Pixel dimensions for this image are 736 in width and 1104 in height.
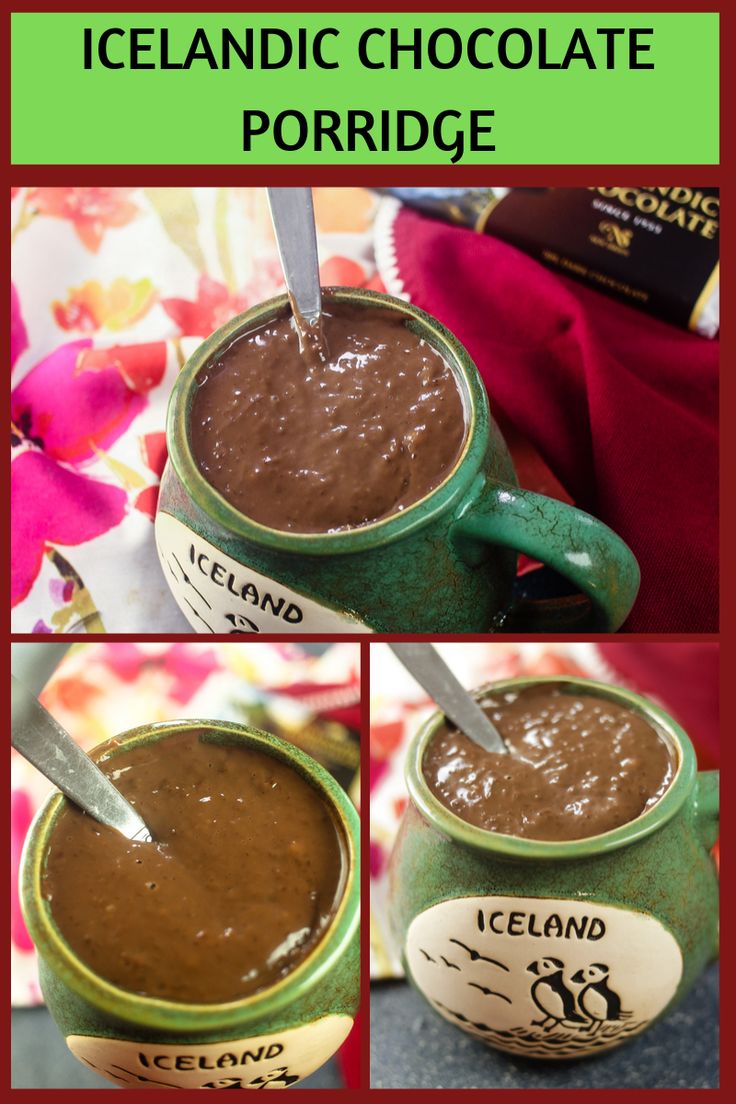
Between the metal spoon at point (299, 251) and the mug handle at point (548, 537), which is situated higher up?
the metal spoon at point (299, 251)

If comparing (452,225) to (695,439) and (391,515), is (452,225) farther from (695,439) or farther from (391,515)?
(391,515)

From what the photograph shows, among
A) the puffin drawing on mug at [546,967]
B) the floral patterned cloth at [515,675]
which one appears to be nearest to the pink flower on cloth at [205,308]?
the floral patterned cloth at [515,675]

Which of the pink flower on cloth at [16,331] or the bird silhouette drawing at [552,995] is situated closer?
the bird silhouette drawing at [552,995]

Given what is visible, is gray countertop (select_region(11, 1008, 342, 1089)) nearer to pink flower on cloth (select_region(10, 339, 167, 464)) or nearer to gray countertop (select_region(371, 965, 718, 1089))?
gray countertop (select_region(371, 965, 718, 1089))

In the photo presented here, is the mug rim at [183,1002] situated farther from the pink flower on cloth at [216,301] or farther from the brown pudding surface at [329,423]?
the pink flower on cloth at [216,301]

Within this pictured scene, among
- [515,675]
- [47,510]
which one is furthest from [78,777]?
[515,675]

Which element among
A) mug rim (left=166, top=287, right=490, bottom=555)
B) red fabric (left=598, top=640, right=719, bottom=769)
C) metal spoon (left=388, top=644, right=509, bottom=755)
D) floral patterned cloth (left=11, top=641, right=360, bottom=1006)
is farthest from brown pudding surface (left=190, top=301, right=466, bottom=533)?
red fabric (left=598, top=640, right=719, bottom=769)
